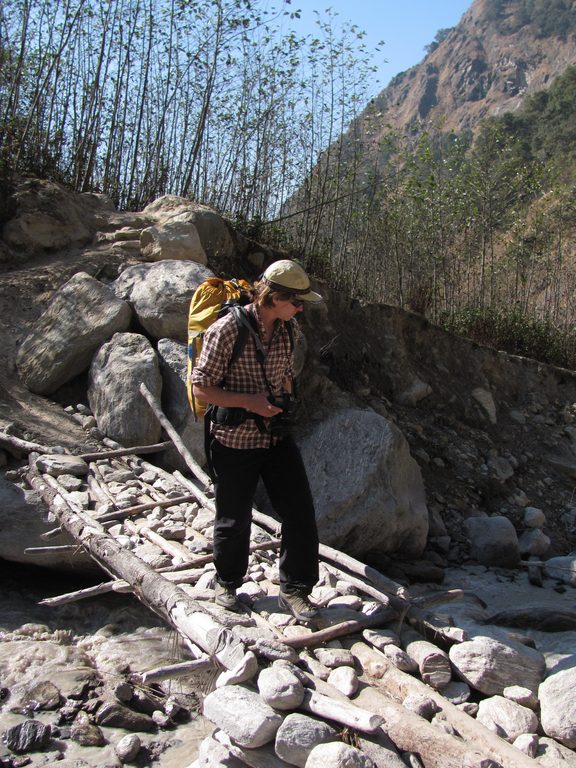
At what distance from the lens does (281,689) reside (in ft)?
7.82

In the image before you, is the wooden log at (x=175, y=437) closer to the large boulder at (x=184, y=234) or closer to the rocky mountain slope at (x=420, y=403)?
the rocky mountain slope at (x=420, y=403)

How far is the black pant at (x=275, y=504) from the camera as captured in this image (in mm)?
3000

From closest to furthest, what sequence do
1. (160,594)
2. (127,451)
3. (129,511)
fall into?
1. (160,594)
2. (129,511)
3. (127,451)

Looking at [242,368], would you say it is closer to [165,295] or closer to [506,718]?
[506,718]

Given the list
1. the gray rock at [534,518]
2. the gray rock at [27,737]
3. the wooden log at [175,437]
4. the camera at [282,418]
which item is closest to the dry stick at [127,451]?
the wooden log at [175,437]

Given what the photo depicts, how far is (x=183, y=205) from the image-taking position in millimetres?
7652

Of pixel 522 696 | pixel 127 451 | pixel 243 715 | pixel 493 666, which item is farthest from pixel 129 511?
pixel 522 696

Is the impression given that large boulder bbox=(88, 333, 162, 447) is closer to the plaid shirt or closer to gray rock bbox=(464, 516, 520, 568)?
the plaid shirt

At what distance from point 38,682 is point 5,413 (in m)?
2.58

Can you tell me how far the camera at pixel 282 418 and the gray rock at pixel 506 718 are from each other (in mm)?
1357

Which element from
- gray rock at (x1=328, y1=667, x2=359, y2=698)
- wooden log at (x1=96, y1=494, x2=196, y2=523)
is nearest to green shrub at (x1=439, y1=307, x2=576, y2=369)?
wooden log at (x1=96, y1=494, x2=196, y2=523)

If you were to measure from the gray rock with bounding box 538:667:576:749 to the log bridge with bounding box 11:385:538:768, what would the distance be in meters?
0.28

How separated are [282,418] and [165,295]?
3125 millimetres

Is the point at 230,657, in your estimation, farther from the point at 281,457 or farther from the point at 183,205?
the point at 183,205
